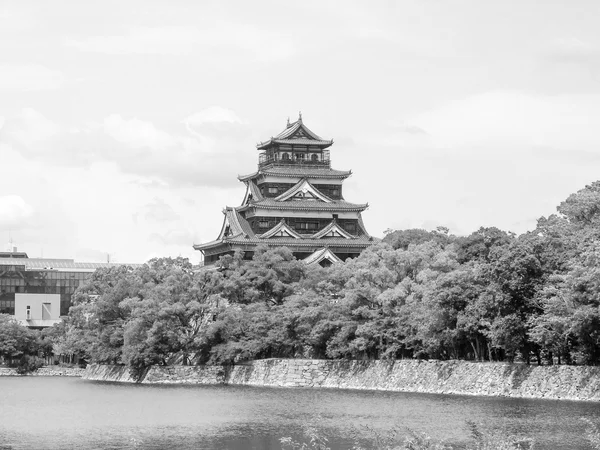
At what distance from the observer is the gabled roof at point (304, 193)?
4001 inches

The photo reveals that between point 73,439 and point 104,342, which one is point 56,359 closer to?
point 104,342

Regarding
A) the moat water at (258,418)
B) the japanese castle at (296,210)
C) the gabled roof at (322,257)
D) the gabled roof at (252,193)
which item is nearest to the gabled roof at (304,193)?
the japanese castle at (296,210)

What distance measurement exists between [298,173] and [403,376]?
43.3 meters

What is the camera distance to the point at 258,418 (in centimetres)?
4694

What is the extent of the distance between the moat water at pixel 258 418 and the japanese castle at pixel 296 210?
113ft

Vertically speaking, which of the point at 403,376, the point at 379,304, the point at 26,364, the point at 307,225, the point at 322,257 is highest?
the point at 307,225

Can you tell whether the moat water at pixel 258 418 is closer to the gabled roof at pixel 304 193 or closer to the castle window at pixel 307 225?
the castle window at pixel 307 225

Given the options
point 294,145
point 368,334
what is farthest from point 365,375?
point 294,145

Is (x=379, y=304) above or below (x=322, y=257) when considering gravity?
below

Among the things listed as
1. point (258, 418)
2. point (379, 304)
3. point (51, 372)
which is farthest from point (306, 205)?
point (258, 418)

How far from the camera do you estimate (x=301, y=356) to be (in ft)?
237

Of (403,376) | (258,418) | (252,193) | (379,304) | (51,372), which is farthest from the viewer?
(252,193)

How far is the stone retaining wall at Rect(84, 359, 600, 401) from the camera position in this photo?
5116cm

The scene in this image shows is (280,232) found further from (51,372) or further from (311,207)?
(51,372)
